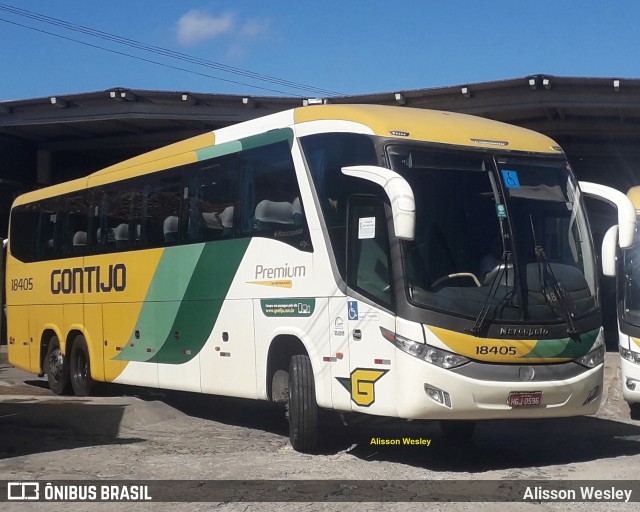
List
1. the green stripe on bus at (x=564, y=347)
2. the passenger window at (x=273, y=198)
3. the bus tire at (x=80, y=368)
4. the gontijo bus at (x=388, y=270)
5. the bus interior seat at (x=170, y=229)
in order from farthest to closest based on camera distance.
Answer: the bus tire at (x=80, y=368)
the bus interior seat at (x=170, y=229)
the passenger window at (x=273, y=198)
the green stripe on bus at (x=564, y=347)
the gontijo bus at (x=388, y=270)

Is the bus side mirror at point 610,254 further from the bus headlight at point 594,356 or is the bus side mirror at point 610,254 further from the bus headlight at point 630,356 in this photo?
the bus headlight at point 630,356

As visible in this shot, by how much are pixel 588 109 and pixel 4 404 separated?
1488 centimetres

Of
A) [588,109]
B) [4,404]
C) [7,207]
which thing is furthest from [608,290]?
[4,404]

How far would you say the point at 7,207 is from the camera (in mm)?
30750

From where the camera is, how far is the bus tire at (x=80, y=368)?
51.1ft

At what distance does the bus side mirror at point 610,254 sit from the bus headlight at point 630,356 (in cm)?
296

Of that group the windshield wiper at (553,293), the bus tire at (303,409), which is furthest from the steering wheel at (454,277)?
the bus tire at (303,409)

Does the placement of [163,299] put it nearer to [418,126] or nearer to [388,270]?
[388,270]

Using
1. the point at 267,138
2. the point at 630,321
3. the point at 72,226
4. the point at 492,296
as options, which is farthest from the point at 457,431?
the point at 72,226

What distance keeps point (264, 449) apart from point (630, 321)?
5.87 m

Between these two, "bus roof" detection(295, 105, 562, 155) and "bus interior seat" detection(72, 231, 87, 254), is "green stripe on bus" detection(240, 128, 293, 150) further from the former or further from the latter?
"bus interior seat" detection(72, 231, 87, 254)

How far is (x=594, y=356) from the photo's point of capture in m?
9.54

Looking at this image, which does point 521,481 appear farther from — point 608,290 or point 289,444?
point 608,290

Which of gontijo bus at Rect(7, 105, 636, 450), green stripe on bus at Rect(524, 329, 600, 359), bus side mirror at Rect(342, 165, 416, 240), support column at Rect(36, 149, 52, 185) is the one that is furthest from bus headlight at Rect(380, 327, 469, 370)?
support column at Rect(36, 149, 52, 185)
